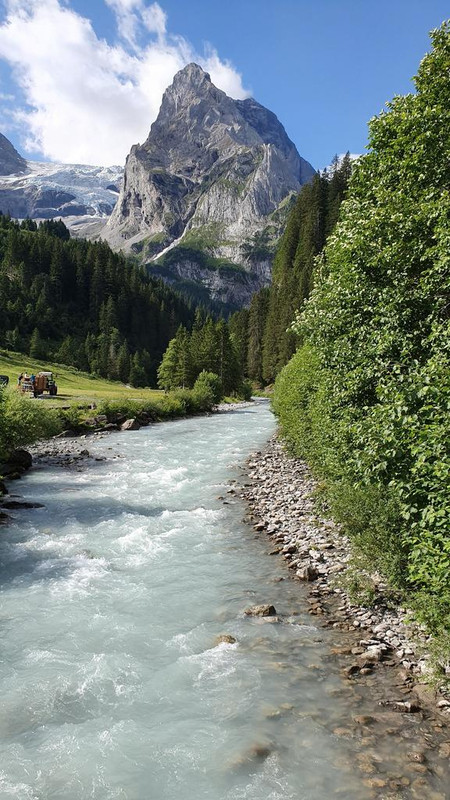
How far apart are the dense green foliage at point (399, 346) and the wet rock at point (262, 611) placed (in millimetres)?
3112

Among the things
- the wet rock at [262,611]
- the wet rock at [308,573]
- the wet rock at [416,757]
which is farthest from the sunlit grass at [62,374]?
the wet rock at [416,757]

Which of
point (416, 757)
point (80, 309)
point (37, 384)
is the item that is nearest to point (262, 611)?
point (416, 757)

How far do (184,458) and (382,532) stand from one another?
23893 mm

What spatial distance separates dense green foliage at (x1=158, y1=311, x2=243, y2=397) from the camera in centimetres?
9531

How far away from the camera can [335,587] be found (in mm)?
13078

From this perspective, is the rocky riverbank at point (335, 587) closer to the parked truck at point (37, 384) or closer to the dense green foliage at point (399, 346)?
the dense green foliage at point (399, 346)

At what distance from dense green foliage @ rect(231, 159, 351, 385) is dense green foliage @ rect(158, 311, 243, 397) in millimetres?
11804

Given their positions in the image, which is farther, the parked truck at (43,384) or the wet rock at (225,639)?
the parked truck at (43,384)

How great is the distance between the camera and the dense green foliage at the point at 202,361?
95.3 metres

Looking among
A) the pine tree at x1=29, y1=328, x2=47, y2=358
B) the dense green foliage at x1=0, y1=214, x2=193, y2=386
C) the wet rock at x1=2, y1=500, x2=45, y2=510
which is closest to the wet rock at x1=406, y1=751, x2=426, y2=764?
the wet rock at x1=2, y1=500, x2=45, y2=510

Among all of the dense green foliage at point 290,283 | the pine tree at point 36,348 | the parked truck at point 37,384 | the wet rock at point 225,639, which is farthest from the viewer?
the pine tree at point 36,348

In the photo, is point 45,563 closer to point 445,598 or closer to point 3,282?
point 445,598

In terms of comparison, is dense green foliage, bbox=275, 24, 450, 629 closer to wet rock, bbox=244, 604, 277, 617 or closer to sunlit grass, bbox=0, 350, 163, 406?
wet rock, bbox=244, 604, 277, 617

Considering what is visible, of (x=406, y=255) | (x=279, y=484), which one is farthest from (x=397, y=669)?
(x=279, y=484)
